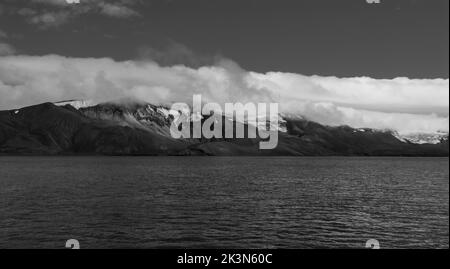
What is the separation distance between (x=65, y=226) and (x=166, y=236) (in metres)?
12.8

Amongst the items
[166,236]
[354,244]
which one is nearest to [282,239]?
[354,244]

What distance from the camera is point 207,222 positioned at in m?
53.0

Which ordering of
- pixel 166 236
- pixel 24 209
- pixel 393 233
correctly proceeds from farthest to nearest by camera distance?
pixel 24 209 → pixel 393 233 → pixel 166 236

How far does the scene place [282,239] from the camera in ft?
143

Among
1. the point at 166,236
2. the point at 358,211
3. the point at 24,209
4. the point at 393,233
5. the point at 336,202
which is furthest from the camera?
the point at 336,202

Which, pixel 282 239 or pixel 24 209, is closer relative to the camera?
pixel 282 239

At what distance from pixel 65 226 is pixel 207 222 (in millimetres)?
16892

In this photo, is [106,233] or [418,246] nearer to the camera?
[418,246]
